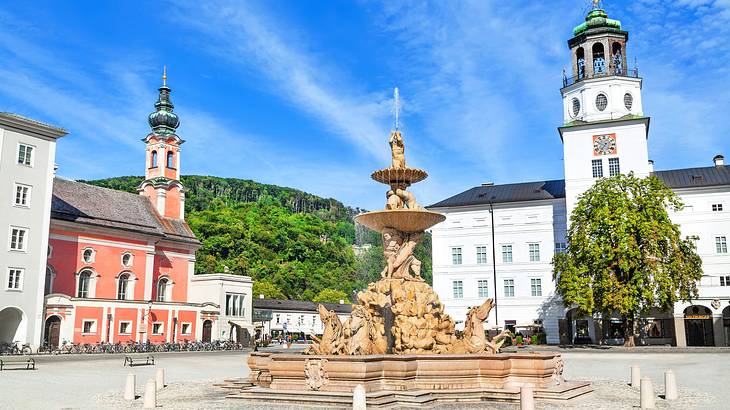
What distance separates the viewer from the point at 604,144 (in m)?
52.8

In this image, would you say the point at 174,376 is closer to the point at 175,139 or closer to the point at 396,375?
the point at 396,375

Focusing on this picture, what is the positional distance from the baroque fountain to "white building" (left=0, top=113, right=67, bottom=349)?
29281 millimetres

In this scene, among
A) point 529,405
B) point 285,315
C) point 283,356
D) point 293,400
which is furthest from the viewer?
point 285,315

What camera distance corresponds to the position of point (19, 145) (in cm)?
4238

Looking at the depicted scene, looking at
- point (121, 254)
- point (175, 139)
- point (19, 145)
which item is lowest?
point (121, 254)

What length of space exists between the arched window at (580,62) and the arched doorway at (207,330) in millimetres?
36124

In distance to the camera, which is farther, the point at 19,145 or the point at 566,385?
the point at 19,145

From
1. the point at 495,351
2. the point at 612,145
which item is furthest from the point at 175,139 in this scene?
the point at 495,351

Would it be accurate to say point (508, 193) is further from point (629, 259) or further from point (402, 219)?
point (402, 219)

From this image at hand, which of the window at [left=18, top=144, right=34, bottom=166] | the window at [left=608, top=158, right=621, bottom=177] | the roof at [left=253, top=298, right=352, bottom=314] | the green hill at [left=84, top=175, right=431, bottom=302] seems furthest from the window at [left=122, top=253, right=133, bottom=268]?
the green hill at [left=84, top=175, right=431, bottom=302]

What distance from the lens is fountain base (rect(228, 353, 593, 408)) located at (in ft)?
46.4

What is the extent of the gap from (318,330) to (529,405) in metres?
85.6

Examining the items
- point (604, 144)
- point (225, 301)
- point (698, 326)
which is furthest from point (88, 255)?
point (698, 326)

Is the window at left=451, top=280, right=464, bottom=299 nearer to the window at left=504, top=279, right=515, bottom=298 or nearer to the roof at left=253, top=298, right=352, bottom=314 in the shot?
the window at left=504, top=279, right=515, bottom=298
